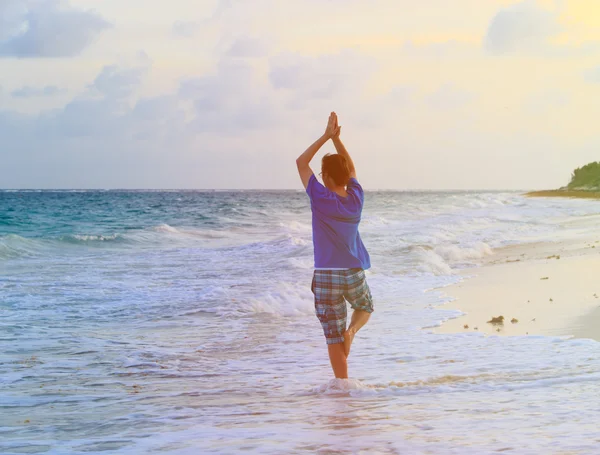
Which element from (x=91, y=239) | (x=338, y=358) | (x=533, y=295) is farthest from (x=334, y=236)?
(x=91, y=239)

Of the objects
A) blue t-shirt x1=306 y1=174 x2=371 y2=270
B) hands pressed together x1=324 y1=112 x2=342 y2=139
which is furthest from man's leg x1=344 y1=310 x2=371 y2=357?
hands pressed together x1=324 y1=112 x2=342 y2=139

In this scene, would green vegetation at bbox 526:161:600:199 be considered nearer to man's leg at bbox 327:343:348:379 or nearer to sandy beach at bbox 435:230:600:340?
sandy beach at bbox 435:230:600:340

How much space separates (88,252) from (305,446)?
56.5 feet

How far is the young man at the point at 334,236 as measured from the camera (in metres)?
4.59

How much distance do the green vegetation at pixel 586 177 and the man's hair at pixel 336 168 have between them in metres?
72.8

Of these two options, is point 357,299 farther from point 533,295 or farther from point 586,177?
point 586,177

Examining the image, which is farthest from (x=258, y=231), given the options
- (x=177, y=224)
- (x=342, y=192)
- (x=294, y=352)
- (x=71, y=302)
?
(x=342, y=192)

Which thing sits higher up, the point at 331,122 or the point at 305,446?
the point at 331,122

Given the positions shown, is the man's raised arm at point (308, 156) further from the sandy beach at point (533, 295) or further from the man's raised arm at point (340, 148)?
the sandy beach at point (533, 295)

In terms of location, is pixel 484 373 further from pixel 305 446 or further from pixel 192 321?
pixel 192 321

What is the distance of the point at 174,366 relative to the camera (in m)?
5.99

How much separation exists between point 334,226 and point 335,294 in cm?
46

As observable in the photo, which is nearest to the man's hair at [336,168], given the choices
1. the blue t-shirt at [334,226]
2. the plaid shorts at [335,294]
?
the blue t-shirt at [334,226]

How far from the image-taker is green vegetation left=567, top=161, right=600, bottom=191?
246ft
